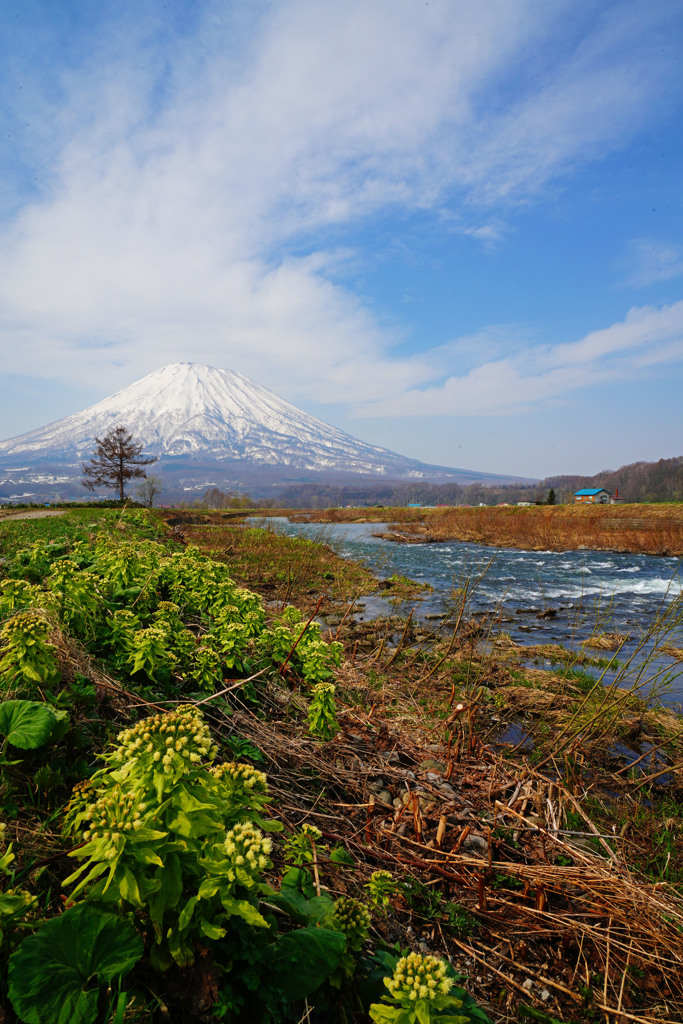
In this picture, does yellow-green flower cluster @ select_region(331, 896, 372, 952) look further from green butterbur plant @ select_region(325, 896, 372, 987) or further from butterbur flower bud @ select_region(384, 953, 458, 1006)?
butterbur flower bud @ select_region(384, 953, 458, 1006)

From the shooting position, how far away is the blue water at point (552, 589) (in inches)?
384

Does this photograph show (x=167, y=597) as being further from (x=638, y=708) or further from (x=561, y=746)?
(x=638, y=708)

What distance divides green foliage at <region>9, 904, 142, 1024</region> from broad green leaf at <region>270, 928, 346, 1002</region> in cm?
53

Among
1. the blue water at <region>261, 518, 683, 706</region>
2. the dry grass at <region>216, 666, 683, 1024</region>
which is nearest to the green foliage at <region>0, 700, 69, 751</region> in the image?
the dry grass at <region>216, 666, 683, 1024</region>

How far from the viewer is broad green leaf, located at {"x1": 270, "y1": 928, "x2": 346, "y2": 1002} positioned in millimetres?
1621

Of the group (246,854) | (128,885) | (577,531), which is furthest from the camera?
(577,531)

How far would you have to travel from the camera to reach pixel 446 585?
16953 mm

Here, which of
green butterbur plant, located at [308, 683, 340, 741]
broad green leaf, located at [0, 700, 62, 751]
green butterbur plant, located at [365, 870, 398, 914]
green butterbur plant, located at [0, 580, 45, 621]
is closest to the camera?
broad green leaf, located at [0, 700, 62, 751]

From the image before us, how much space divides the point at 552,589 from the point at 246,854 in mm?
17964

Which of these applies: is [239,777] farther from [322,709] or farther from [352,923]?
[322,709]

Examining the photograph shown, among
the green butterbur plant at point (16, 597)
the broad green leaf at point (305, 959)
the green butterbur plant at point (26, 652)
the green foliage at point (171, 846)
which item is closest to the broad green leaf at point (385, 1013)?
the broad green leaf at point (305, 959)

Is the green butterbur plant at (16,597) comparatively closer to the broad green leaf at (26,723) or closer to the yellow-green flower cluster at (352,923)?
the broad green leaf at (26,723)

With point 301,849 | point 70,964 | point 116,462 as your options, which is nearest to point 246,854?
point 70,964

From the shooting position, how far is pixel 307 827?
8.63 ft
